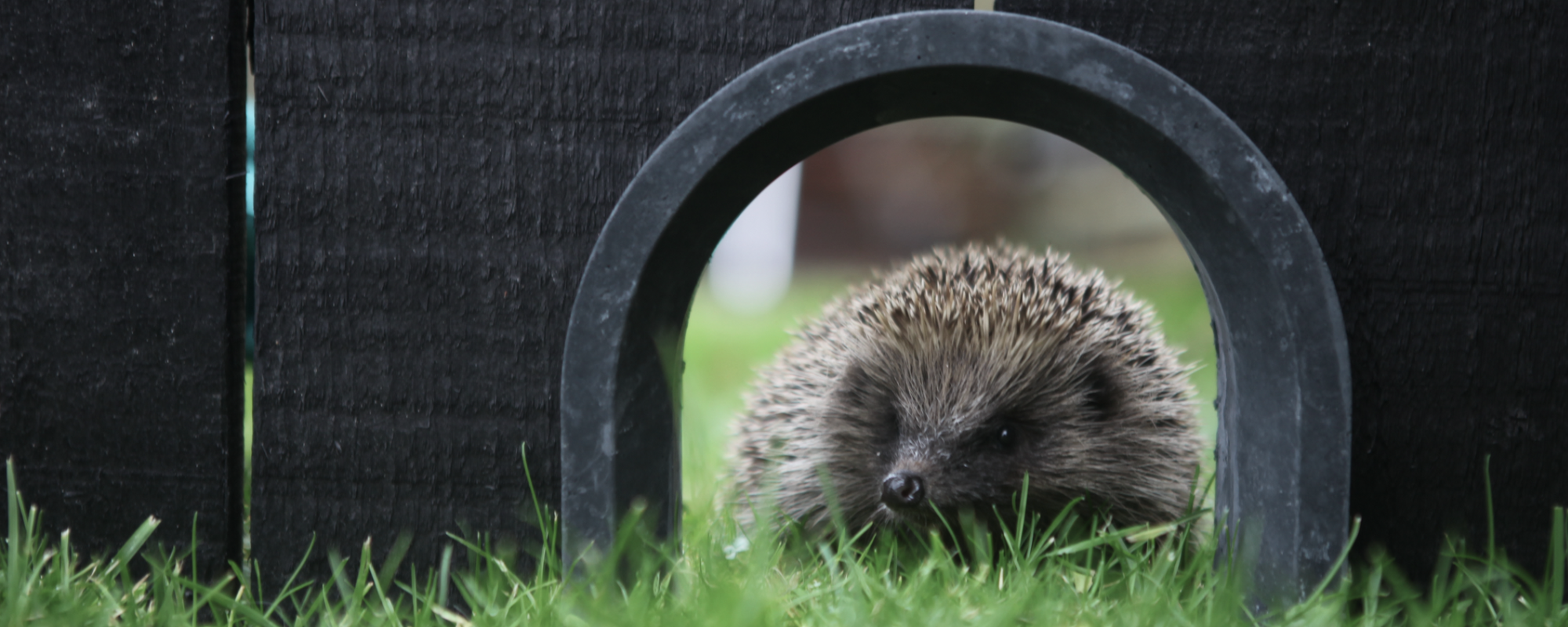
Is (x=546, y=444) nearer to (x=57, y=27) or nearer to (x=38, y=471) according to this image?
(x=38, y=471)

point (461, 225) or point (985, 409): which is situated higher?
point (461, 225)

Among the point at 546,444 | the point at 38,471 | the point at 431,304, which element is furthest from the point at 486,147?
the point at 38,471

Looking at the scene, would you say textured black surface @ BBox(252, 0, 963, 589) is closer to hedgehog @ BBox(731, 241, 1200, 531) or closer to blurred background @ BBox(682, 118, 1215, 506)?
hedgehog @ BBox(731, 241, 1200, 531)

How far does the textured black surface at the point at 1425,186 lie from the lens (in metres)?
1.74

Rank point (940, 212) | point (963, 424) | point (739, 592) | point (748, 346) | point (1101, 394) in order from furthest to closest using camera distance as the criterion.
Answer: point (940, 212), point (748, 346), point (1101, 394), point (963, 424), point (739, 592)

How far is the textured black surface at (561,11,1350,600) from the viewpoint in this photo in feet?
5.27

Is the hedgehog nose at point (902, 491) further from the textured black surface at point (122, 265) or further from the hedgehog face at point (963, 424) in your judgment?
the textured black surface at point (122, 265)

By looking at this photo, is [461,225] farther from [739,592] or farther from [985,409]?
[985,409]

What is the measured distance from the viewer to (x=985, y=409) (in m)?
2.51

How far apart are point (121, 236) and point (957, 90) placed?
1.40 metres

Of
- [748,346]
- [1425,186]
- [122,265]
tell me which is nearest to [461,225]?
[122,265]

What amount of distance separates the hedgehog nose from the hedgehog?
0.03m

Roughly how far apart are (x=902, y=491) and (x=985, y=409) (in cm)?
38

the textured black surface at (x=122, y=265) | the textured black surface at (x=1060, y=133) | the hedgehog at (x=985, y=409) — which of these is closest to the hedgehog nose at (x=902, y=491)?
the hedgehog at (x=985, y=409)
